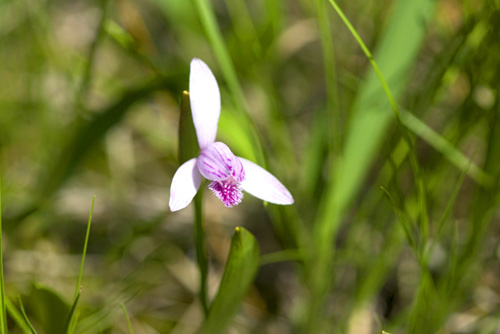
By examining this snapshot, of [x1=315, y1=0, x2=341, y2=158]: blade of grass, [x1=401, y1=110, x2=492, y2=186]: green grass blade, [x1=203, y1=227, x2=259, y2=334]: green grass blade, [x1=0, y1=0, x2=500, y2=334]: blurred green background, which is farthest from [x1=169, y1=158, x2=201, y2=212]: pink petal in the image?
[x1=401, y1=110, x2=492, y2=186]: green grass blade

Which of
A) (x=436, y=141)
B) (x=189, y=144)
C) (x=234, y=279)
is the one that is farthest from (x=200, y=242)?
(x=436, y=141)

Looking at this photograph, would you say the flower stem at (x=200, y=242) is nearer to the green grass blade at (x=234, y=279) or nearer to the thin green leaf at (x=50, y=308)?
the green grass blade at (x=234, y=279)

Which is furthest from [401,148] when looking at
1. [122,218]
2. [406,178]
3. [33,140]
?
[33,140]

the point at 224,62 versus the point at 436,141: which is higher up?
the point at 436,141

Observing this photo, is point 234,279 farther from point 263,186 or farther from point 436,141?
point 436,141

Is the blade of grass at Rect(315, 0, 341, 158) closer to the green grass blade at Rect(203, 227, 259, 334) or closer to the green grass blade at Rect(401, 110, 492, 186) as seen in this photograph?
the green grass blade at Rect(401, 110, 492, 186)

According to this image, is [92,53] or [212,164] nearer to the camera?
[212,164]
